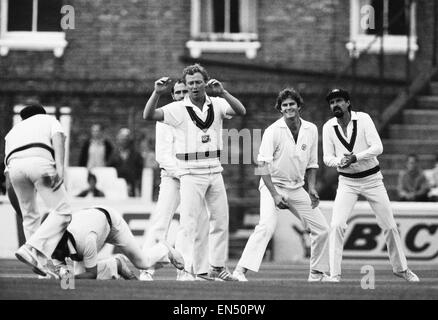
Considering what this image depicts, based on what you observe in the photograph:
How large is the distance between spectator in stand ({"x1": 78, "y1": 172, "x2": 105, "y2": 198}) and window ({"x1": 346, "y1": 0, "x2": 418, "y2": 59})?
265 inches

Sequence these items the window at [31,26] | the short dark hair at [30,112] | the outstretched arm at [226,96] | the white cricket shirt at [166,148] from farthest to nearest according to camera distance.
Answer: the window at [31,26] < the white cricket shirt at [166,148] < the short dark hair at [30,112] < the outstretched arm at [226,96]

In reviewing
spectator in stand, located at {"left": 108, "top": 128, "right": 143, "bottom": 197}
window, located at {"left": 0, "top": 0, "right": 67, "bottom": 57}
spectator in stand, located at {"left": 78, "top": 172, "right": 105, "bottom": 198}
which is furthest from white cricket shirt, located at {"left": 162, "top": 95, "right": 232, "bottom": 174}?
window, located at {"left": 0, "top": 0, "right": 67, "bottom": 57}

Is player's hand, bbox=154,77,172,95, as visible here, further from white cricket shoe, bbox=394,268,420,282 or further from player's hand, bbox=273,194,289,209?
white cricket shoe, bbox=394,268,420,282

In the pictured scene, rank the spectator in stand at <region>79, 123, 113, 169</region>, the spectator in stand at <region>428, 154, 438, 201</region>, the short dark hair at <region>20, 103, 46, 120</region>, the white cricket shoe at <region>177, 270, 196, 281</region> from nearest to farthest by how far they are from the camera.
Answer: the short dark hair at <region>20, 103, 46, 120</region>, the white cricket shoe at <region>177, 270, 196, 281</region>, the spectator in stand at <region>428, 154, 438, 201</region>, the spectator in stand at <region>79, 123, 113, 169</region>

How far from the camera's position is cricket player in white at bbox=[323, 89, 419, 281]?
14.3 metres

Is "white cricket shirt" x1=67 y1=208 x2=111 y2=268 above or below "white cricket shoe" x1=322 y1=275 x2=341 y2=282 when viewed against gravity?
above

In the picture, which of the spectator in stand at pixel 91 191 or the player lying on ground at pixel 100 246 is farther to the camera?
the spectator in stand at pixel 91 191

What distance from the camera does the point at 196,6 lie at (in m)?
27.3

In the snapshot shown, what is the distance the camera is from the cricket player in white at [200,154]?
44.7ft

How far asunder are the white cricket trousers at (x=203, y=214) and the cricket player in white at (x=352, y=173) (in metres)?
1.25

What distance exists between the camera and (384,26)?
1051 inches

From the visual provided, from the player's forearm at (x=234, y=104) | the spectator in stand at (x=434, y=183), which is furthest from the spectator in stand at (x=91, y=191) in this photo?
the player's forearm at (x=234, y=104)

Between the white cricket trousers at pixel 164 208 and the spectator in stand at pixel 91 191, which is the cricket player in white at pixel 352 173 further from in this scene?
the spectator in stand at pixel 91 191
